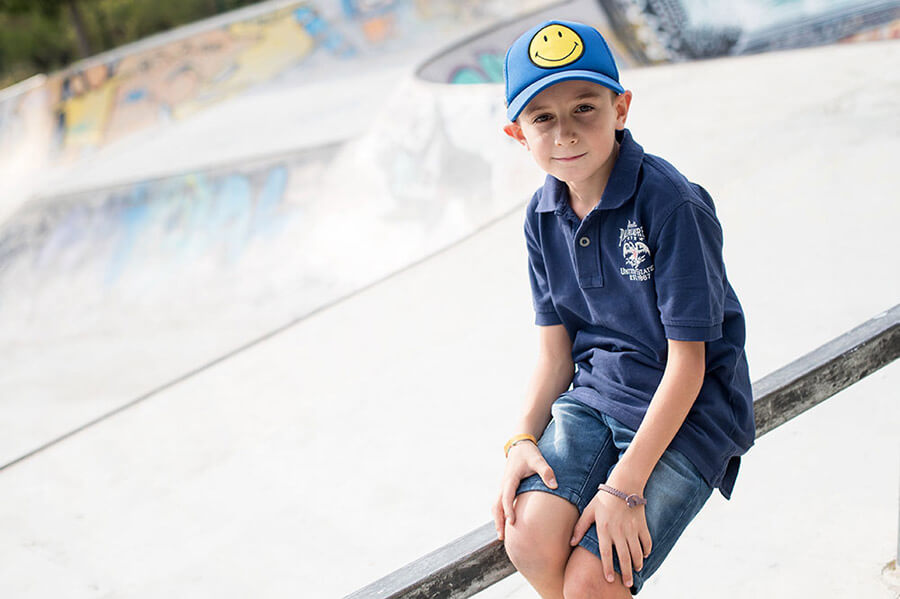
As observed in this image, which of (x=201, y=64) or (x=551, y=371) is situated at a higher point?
(x=551, y=371)

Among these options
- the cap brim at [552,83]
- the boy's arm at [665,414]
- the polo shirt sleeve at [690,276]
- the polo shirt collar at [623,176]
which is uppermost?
the cap brim at [552,83]

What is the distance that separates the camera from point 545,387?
5.60ft

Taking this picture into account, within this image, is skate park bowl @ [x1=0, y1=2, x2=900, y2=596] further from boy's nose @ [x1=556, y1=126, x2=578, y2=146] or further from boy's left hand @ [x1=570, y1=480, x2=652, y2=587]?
boy's nose @ [x1=556, y1=126, x2=578, y2=146]

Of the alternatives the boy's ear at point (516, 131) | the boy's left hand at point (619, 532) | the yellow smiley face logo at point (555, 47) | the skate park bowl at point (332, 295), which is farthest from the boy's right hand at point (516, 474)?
the skate park bowl at point (332, 295)

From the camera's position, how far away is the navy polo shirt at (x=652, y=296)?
1390 mm

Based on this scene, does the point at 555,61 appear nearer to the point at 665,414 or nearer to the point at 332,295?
the point at 665,414

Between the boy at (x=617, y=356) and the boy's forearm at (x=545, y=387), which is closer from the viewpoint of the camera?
the boy at (x=617, y=356)

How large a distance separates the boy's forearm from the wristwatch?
311mm

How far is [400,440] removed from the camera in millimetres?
3498

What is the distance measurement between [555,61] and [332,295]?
5.24 metres

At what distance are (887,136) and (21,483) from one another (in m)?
5.59

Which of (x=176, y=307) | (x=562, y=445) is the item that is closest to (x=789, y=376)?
(x=562, y=445)

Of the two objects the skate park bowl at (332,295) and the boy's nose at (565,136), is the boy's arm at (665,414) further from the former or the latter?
the skate park bowl at (332,295)

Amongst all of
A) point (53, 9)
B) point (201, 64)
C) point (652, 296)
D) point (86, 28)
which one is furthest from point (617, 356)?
point (86, 28)
